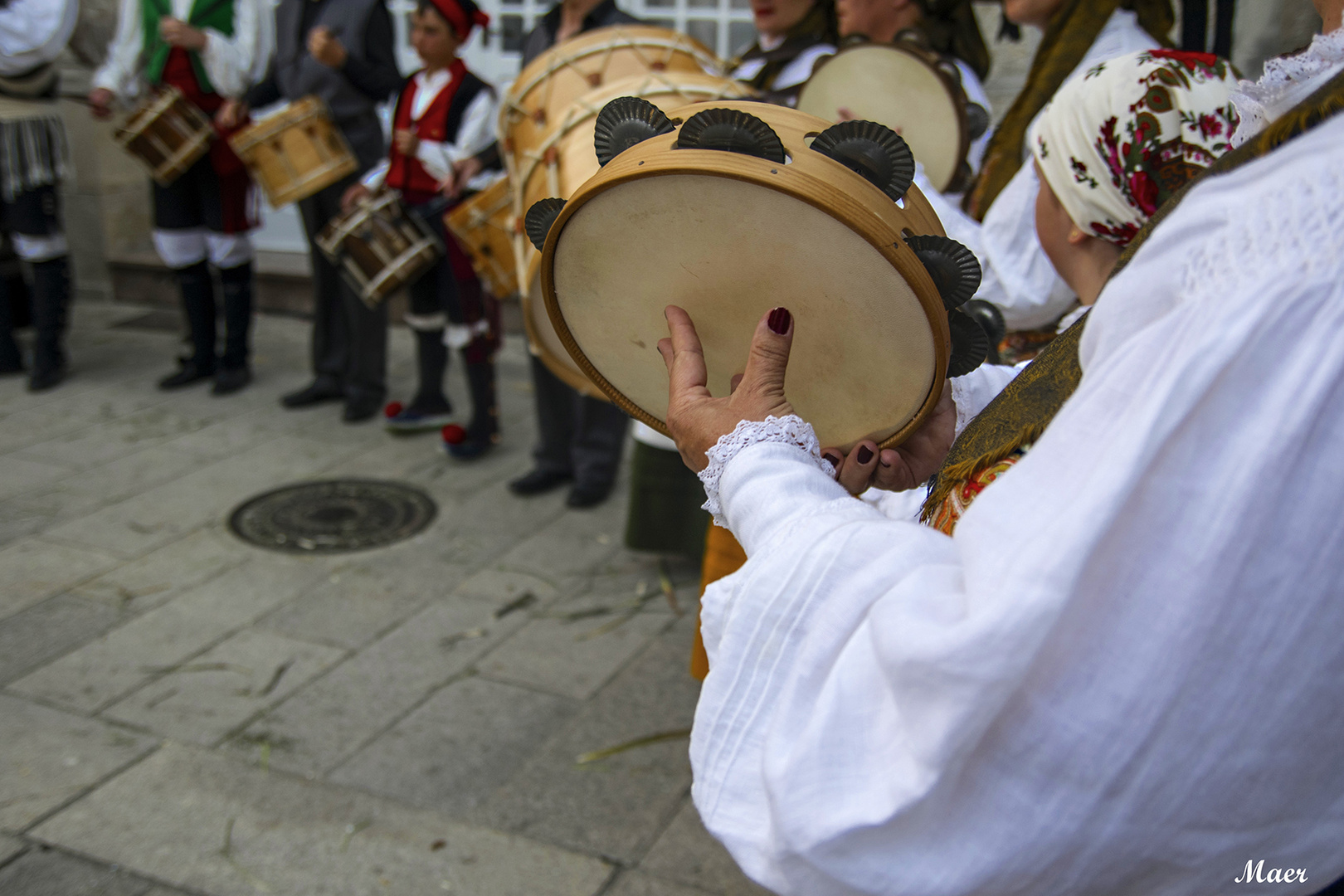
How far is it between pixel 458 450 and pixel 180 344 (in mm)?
2766

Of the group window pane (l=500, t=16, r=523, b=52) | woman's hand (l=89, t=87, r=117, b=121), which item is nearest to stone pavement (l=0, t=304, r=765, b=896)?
woman's hand (l=89, t=87, r=117, b=121)

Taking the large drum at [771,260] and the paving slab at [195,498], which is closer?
the large drum at [771,260]

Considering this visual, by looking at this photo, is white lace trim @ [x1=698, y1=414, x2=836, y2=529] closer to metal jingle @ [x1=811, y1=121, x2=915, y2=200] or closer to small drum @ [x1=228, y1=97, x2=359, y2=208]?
metal jingle @ [x1=811, y1=121, x2=915, y2=200]

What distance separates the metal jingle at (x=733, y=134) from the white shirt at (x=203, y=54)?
4661 mm

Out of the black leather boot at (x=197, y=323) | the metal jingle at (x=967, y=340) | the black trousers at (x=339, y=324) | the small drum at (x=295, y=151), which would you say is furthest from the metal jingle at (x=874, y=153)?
the black leather boot at (x=197, y=323)

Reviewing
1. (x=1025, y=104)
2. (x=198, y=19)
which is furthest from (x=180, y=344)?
(x=1025, y=104)

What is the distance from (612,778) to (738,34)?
5.00 meters

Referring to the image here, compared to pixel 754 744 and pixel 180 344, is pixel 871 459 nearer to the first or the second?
pixel 754 744

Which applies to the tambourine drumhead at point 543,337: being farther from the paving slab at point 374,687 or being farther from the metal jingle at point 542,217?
Answer: the metal jingle at point 542,217

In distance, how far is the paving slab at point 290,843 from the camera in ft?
6.91

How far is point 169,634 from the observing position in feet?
10.0

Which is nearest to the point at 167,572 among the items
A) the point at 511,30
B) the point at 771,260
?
the point at 771,260

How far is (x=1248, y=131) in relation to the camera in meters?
0.98

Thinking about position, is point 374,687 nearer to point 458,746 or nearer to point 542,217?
point 458,746
